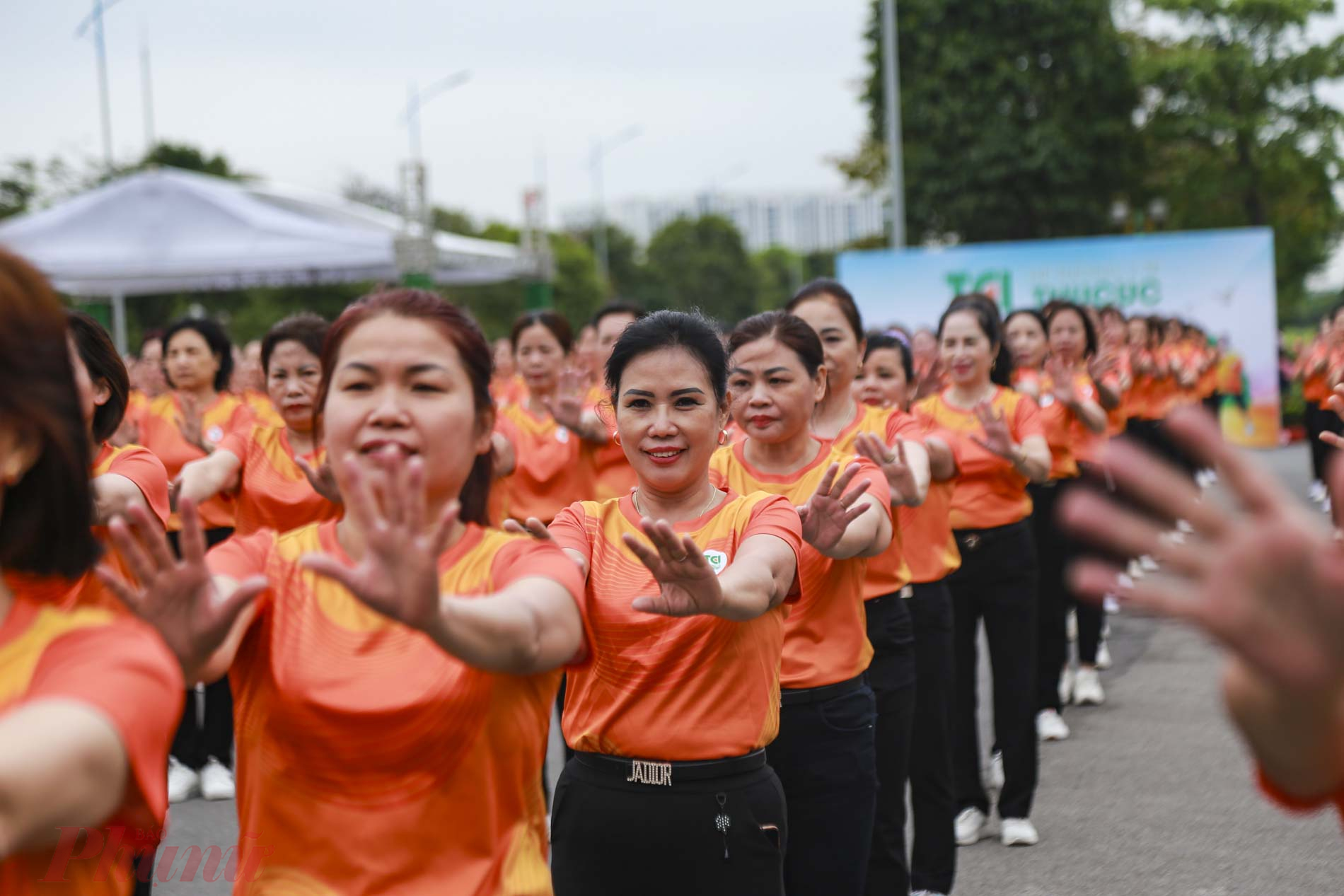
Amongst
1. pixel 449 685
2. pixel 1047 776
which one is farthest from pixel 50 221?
pixel 449 685

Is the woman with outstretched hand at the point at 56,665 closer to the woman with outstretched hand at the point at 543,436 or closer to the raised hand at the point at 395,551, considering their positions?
the raised hand at the point at 395,551

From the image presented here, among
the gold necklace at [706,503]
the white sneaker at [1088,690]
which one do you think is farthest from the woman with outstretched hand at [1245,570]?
the white sneaker at [1088,690]

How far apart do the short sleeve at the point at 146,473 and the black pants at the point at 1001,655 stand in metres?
3.48

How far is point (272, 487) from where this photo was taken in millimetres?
5590

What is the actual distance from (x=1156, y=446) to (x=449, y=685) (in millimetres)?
12052

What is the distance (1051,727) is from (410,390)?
6.34 meters

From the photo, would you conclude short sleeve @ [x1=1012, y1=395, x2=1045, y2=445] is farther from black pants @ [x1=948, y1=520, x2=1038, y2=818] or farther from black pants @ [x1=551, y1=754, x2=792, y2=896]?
black pants @ [x1=551, y1=754, x2=792, y2=896]

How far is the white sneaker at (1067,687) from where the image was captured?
28.5 feet

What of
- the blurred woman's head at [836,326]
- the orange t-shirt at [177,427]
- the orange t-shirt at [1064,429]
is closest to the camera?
the blurred woman's head at [836,326]

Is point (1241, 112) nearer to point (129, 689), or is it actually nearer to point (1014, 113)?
point (1014, 113)

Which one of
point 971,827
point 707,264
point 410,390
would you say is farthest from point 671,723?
point 707,264

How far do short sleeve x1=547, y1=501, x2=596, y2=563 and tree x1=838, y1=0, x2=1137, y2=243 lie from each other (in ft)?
102

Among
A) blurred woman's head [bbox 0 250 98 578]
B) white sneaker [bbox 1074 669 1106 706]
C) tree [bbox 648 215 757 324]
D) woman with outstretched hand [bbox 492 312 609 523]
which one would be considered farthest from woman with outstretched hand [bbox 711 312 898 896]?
tree [bbox 648 215 757 324]

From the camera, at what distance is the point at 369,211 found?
72.6 feet
